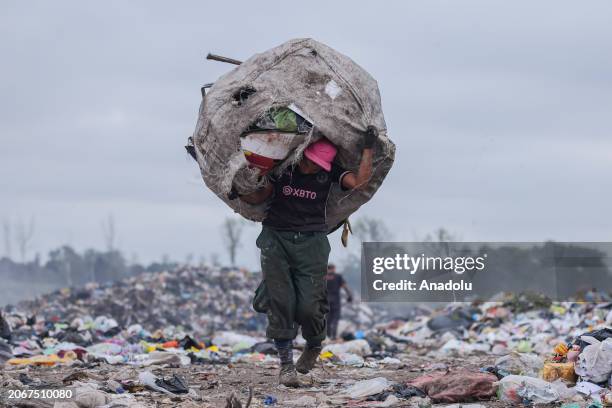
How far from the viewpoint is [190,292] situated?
2527 centimetres

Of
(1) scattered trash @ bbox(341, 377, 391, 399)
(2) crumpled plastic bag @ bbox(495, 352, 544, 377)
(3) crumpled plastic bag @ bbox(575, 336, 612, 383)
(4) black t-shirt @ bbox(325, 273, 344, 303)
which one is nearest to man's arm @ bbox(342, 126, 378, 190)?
(1) scattered trash @ bbox(341, 377, 391, 399)

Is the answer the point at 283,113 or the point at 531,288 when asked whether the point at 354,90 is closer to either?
the point at 283,113

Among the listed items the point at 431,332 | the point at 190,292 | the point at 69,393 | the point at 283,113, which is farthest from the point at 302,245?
the point at 190,292

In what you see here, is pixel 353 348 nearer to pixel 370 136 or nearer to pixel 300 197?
pixel 300 197

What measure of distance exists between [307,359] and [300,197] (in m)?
1.19

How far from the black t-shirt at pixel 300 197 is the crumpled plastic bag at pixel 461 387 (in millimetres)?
1253

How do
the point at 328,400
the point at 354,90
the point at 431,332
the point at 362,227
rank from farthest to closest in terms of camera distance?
the point at 362,227
the point at 431,332
the point at 354,90
the point at 328,400

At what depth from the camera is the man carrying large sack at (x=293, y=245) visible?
18.2ft

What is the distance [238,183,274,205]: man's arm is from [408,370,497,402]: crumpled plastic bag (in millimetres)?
1516

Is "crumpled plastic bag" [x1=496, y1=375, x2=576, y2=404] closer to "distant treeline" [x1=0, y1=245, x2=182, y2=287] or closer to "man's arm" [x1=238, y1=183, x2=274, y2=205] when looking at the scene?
"man's arm" [x1=238, y1=183, x2=274, y2=205]

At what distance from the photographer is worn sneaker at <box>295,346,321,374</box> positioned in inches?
236

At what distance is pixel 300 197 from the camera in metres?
5.57

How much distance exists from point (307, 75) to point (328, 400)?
1933 mm

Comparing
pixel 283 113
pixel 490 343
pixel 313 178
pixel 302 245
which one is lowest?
pixel 490 343
